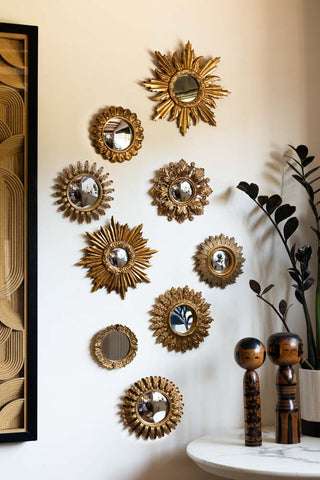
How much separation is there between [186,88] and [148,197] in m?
0.43

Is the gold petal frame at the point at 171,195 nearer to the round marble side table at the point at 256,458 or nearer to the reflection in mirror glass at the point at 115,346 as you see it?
the reflection in mirror glass at the point at 115,346

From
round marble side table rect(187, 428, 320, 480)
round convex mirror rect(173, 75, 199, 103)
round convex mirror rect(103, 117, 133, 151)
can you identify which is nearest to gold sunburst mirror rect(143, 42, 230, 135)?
round convex mirror rect(173, 75, 199, 103)

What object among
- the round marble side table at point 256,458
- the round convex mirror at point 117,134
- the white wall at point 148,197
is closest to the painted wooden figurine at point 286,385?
the round marble side table at point 256,458

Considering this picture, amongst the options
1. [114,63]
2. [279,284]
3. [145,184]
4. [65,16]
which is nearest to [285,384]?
[279,284]

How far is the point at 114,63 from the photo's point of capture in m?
2.33

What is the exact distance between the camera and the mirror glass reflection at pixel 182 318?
2.34m

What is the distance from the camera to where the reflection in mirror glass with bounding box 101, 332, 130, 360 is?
225cm

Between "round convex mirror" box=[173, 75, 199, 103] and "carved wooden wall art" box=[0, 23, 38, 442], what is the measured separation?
0.52 metres

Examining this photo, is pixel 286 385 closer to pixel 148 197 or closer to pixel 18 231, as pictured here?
pixel 148 197

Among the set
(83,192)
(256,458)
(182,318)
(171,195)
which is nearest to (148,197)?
(171,195)

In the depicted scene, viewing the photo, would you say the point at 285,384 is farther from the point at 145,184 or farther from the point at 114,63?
the point at 114,63

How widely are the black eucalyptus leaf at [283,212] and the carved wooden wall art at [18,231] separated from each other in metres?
0.87

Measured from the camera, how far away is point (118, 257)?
7.50ft

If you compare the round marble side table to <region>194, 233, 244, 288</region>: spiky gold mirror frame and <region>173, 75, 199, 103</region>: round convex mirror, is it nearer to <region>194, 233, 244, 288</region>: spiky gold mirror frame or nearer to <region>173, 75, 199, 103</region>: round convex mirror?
<region>194, 233, 244, 288</region>: spiky gold mirror frame
